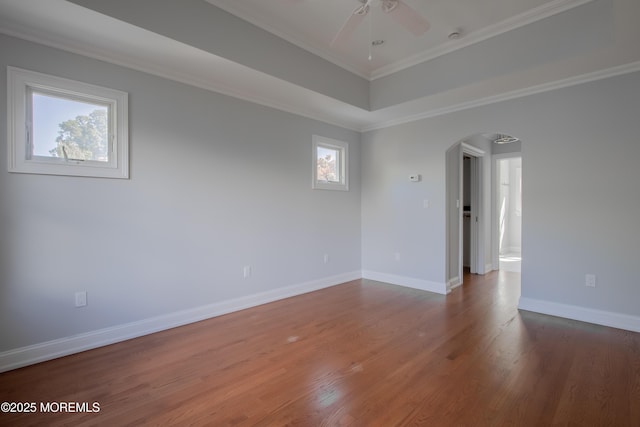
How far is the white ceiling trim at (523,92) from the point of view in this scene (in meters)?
3.00

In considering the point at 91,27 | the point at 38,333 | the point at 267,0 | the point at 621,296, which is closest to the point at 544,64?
the point at 621,296

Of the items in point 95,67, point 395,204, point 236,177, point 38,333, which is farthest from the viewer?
point 395,204

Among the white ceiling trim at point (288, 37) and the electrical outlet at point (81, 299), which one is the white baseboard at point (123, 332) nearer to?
the electrical outlet at point (81, 299)

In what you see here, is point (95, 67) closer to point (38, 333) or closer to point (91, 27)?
point (91, 27)

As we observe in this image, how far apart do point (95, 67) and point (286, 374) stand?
3.01 meters

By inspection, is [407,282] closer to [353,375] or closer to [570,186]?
[570,186]

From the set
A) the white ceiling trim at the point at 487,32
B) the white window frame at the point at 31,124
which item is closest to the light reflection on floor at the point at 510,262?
the white ceiling trim at the point at 487,32

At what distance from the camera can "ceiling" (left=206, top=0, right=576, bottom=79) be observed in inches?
109

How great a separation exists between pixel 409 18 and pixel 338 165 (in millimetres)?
2761

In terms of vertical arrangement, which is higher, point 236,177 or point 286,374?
point 236,177

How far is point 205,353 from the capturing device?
2531 millimetres

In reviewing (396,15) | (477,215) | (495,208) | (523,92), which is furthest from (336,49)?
(495,208)

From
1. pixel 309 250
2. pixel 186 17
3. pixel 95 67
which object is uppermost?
pixel 186 17

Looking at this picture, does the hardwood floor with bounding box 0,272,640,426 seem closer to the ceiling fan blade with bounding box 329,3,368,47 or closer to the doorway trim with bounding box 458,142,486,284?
the doorway trim with bounding box 458,142,486,284
